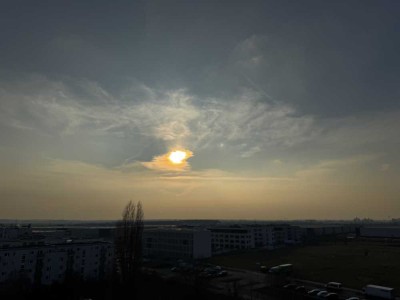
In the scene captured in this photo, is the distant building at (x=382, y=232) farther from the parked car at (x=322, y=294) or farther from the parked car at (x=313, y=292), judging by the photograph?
the parked car at (x=322, y=294)

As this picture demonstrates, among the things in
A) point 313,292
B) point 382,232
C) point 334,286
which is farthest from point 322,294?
point 382,232

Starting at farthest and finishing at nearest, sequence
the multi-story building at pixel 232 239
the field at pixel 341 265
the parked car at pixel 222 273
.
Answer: the multi-story building at pixel 232 239 < the parked car at pixel 222 273 < the field at pixel 341 265

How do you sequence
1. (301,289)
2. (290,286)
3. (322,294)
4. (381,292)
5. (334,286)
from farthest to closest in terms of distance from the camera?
1. (290,286)
2. (334,286)
3. (301,289)
4. (322,294)
5. (381,292)

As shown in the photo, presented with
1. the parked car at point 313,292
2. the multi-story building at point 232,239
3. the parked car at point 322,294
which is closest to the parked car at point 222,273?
the parked car at point 313,292

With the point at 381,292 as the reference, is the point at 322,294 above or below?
below

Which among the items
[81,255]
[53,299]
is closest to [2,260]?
[81,255]

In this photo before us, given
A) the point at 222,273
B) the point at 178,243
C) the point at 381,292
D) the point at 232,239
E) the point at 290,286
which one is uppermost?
the point at 178,243

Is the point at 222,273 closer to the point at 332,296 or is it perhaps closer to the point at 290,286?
the point at 290,286
